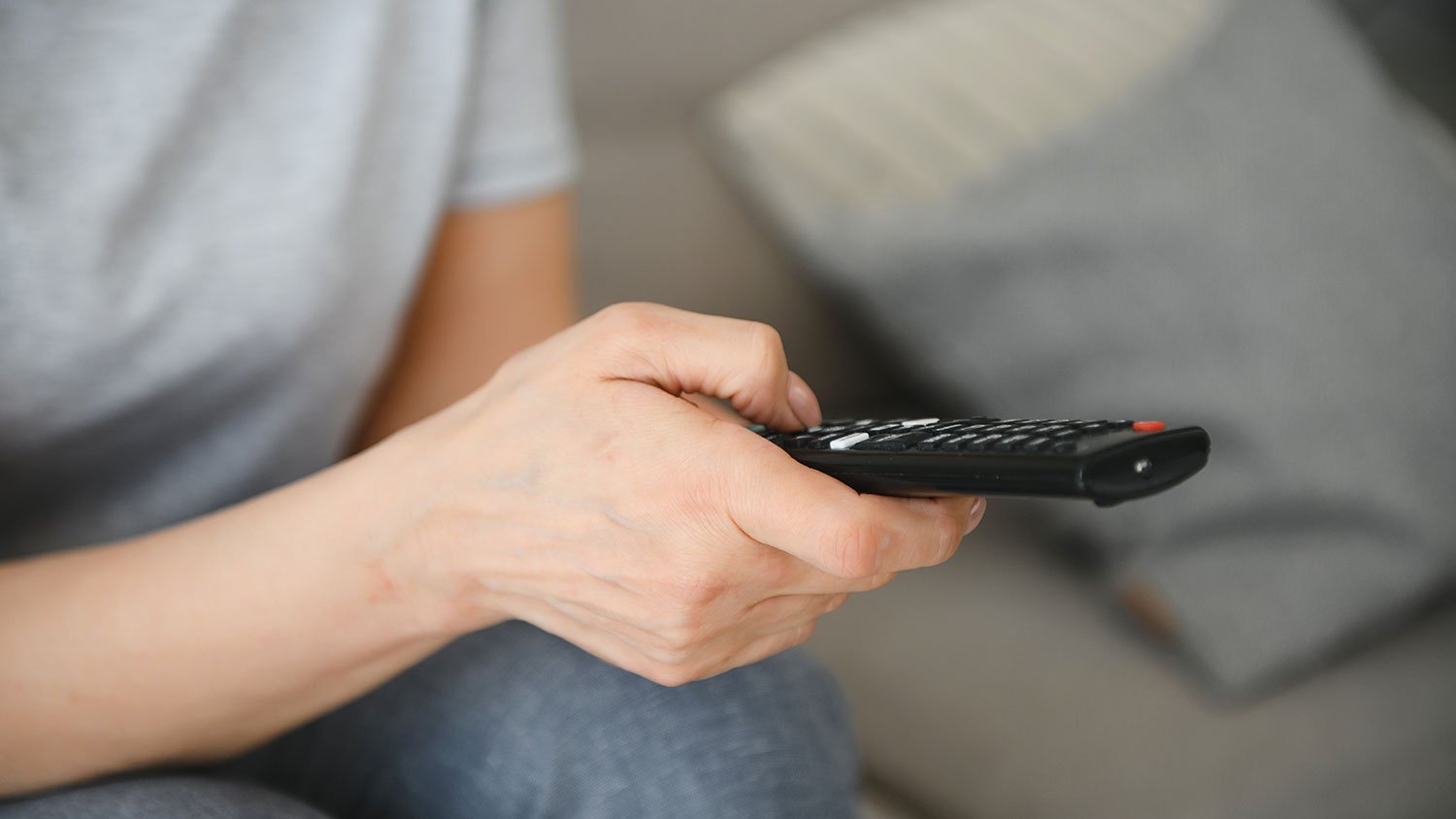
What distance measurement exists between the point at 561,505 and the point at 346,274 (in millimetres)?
267

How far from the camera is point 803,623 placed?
423 mm

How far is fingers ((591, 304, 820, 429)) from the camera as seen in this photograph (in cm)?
38

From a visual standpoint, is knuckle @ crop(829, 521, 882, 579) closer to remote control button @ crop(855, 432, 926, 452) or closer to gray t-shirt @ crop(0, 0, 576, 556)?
remote control button @ crop(855, 432, 926, 452)

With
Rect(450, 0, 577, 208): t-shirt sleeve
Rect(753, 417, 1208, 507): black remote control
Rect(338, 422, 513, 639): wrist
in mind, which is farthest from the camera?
Rect(450, 0, 577, 208): t-shirt sleeve

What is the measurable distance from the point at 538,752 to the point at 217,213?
0.95ft

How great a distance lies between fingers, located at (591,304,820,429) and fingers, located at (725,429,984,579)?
0.03 metres

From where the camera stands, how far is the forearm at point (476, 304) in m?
0.66

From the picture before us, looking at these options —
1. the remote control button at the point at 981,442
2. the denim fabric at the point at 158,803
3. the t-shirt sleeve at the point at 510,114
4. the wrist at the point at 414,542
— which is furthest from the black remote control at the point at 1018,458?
the t-shirt sleeve at the point at 510,114

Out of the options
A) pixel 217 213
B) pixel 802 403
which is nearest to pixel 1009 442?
Answer: pixel 802 403

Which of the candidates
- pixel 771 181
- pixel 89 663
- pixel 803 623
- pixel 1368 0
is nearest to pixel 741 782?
pixel 803 623

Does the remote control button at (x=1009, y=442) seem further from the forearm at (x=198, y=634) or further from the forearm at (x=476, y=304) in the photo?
the forearm at (x=476, y=304)

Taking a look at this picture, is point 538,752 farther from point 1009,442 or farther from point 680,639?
point 1009,442

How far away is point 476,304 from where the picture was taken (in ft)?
2.18

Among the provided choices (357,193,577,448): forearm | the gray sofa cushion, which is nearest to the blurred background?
the gray sofa cushion
